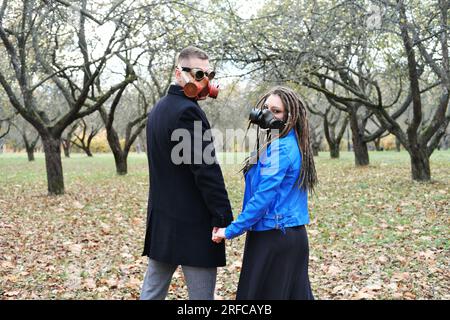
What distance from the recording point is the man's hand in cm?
316

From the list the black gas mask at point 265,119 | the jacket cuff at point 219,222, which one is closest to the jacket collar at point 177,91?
→ the black gas mask at point 265,119

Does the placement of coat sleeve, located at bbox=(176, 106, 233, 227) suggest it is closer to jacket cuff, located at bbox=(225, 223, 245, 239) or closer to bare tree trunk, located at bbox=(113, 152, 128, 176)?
jacket cuff, located at bbox=(225, 223, 245, 239)

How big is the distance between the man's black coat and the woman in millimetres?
132

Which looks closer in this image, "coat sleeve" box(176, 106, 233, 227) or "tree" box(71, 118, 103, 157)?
"coat sleeve" box(176, 106, 233, 227)

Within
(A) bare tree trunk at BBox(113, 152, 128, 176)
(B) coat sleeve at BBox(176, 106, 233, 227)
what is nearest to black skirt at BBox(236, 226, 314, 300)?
(B) coat sleeve at BBox(176, 106, 233, 227)

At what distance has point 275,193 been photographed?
123 inches

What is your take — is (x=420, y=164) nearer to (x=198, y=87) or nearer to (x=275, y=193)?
(x=275, y=193)

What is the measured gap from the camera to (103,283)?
5684 millimetres

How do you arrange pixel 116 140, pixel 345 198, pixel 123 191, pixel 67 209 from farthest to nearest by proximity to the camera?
1. pixel 116 140
2. pixel 123 191
3. pixel 345 198
4. pixel 67 209

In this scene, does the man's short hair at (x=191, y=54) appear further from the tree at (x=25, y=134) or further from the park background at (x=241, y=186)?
the tree at (x=25, y=134)

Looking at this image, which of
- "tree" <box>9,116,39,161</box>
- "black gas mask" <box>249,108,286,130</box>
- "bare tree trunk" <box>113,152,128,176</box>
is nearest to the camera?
"black gas mask" <box>249,108,286,130</box>
